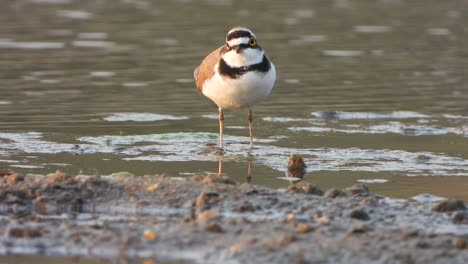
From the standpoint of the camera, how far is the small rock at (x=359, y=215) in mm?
8156

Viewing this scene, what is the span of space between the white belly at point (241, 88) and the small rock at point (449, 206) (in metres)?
3.28

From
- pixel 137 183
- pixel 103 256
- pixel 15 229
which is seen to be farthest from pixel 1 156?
pixel 103 256

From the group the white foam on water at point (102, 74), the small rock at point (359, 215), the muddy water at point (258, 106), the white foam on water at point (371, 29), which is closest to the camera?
the small rock at point (359, 215)

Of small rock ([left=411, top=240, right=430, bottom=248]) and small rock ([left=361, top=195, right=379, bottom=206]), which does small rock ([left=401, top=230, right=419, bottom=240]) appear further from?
small rock ([left=361, top=195, right=379, bottom=206])

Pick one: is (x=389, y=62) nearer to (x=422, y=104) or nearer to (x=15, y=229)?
(x=422, y=104)

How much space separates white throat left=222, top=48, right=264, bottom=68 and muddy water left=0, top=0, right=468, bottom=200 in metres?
0.96

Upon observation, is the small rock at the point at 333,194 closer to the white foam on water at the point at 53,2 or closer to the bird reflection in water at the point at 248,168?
the bird reflection in water at the point at 248,168

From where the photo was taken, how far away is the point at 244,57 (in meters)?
11.2

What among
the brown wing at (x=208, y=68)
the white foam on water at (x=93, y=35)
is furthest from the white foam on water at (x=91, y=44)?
the brown wing at (x=208, y=68)

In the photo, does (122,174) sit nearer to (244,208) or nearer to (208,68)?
(244,208)

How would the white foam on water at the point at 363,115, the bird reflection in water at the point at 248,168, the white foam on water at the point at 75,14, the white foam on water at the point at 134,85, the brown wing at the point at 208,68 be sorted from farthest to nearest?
the white foam on water at the point at 75,14, the white foam on water at the point at 134,85, the white foam on water at the point at 363,115, the brown wing at the point at 208,68, the bird reflection in water at the point at 248,168

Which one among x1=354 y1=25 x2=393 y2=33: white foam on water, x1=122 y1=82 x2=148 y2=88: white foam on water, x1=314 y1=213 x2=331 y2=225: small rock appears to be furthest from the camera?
x1=354 y1=25 x2=393 y2=33: white foam on water

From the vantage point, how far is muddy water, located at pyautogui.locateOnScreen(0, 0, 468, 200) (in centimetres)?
1091

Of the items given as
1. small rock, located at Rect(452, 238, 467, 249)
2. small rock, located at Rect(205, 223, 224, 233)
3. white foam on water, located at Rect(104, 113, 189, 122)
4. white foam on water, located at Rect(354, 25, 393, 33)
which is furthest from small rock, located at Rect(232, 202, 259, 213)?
white foam on water, located at Rect(354, 25, 393, 33)
